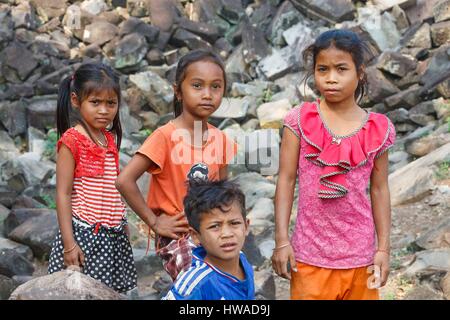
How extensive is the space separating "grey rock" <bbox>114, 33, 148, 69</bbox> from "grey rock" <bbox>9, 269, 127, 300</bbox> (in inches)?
401

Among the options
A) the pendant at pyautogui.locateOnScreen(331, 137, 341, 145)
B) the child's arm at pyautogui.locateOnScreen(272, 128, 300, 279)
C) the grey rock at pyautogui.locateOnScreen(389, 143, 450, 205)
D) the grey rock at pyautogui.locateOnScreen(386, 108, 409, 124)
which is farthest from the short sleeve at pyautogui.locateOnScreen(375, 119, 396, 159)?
the grey rock at pyautogui.locateOnScreen(386, 108, 409, 124)

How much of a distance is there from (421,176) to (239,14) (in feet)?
28.3

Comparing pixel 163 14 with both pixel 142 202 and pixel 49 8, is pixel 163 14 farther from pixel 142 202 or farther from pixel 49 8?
pixel 142 202

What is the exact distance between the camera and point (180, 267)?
280 centimetres

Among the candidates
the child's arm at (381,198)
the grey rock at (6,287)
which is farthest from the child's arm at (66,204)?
the grey rock at (6,287)

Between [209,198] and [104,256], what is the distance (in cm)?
83

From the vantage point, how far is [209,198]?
250 cm

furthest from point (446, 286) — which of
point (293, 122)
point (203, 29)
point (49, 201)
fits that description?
point (203, 29)

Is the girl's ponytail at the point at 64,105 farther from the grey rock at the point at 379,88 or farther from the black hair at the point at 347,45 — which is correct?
the grey rock at the point at 379,88

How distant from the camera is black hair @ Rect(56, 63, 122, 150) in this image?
3.12m

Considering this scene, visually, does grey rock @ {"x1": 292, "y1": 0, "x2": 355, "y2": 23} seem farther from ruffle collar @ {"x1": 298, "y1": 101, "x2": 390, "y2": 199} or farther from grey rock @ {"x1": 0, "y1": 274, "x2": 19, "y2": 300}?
ruffle collar @ {"x1": 298, "y1": 101, "x2": 390, "y2": 199}

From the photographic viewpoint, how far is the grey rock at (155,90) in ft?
37.3

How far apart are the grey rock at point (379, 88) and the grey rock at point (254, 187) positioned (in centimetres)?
283
